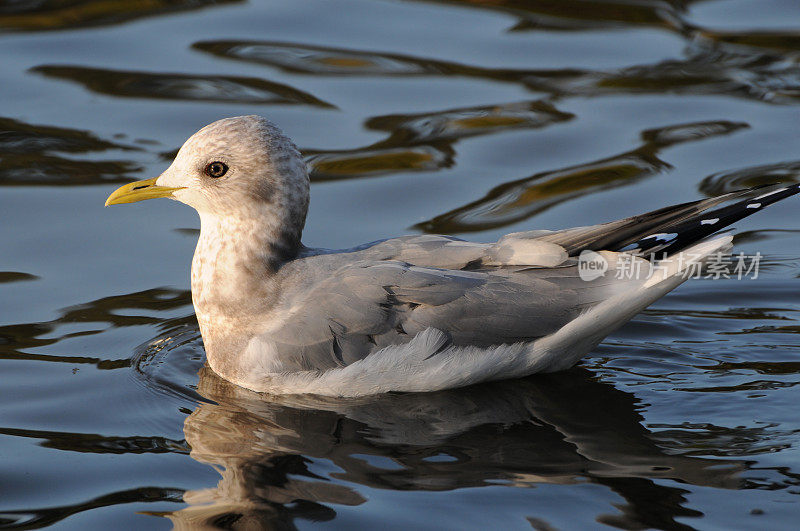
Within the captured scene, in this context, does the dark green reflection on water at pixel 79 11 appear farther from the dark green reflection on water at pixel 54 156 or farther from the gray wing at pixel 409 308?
the gray wing at pixel 409 308

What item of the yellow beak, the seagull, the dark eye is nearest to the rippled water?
the seagull

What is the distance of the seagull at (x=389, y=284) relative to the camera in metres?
6.62

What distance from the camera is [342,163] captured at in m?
10.1

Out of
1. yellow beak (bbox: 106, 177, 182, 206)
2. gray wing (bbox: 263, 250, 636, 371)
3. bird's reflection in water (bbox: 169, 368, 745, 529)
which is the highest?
yellow beak (bbox: 106, 177, 182, 206)

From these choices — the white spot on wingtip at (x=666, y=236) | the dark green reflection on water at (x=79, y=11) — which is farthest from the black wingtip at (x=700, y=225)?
the dark green reflection on water at (x=79, y=11)

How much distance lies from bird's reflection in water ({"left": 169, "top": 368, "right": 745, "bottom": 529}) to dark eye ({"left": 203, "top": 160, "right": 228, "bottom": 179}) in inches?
44.2

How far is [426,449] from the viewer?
613 centimetres

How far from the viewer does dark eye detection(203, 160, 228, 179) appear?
6941mm

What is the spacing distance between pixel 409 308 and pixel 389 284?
16cm

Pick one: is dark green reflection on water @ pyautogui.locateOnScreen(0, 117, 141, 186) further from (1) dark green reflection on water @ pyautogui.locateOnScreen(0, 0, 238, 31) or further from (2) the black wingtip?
(2) the black wingtip

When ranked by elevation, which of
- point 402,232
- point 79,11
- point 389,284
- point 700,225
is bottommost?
point 389,284

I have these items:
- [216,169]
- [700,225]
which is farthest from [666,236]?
[216,169]

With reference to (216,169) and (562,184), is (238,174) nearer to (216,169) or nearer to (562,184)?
(216,169)

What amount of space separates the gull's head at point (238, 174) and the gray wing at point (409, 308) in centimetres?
55
